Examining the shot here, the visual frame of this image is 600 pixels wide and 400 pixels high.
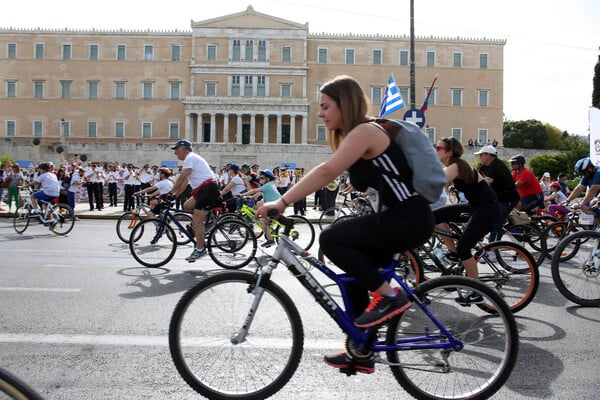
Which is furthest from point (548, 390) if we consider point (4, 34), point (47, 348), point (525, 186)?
point (4, 34)

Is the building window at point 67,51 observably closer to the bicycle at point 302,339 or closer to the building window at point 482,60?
the building window at point 482,60

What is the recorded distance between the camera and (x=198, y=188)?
26.7 feet

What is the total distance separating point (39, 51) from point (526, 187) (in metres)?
65.2

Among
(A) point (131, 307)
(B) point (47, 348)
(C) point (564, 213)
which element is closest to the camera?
(B) point (47, 348)

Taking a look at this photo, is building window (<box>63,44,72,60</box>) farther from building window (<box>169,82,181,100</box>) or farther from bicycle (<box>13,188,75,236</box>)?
bicycle (<box>13,188,75,236</box>)

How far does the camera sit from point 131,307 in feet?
18.1

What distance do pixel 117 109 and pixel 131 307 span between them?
62.0 meters

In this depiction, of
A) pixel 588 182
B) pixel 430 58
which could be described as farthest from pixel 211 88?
pixel 588 182

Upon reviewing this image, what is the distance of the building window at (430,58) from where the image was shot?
63875 millimetres

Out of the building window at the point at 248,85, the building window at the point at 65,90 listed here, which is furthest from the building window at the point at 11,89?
the building window at the point at 248,85

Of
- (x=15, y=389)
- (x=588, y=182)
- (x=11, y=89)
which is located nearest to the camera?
(x=15, y=389)

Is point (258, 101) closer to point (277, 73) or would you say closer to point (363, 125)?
point (277, 73)

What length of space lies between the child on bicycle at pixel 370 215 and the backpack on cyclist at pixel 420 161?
0.04 m

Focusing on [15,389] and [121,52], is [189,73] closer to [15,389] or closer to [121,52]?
[121,52]
